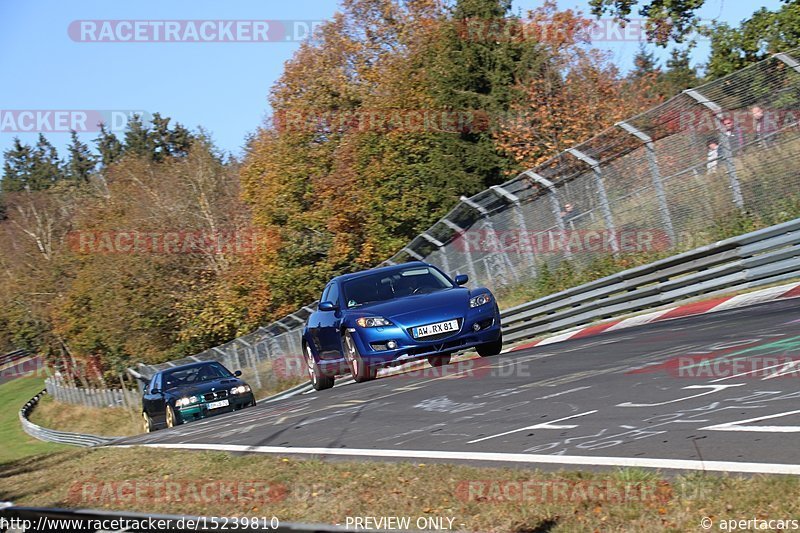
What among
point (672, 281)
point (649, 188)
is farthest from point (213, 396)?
point (649, 188)

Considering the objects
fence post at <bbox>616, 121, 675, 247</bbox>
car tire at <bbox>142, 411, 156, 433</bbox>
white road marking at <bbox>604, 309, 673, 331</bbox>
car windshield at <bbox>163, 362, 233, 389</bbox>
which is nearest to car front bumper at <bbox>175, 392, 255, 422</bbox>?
car windshield at <bbox>163, 362, 233, 389</bbox>

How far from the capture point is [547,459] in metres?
6.46

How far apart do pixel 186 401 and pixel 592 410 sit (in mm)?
11768

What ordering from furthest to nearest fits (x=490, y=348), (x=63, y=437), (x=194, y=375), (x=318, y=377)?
(x=63, y=437)
(x=194, y=375)
(x=318, y=377)
(x=490, y=348)

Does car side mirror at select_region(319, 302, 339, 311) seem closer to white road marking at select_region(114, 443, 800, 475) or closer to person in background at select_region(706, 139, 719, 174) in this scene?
white road marking at select_region(114, 443, 800, 475)

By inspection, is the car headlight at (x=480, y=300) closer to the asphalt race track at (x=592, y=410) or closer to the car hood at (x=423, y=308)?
the car hood at (x=423, y=308)

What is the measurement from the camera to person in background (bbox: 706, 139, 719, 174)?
56.0 ft

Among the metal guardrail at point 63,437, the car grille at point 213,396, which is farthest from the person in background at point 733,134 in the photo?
the metal guardrail at point 63,437

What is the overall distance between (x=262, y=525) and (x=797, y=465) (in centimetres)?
292

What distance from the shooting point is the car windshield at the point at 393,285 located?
14492 millimetres

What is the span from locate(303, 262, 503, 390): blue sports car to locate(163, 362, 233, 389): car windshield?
15.9ft

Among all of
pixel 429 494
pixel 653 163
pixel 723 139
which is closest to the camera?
pixel 429 494

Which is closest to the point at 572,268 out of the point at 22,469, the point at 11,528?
the point at 22,469

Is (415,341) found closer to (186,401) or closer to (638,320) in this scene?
(638,320)
